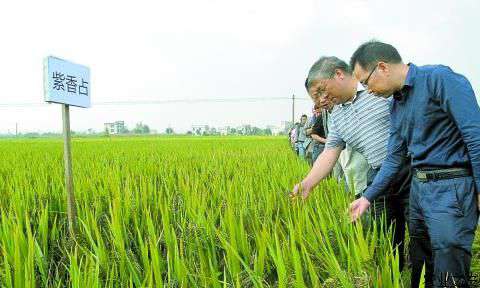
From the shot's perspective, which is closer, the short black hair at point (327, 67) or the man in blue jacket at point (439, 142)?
the man in blue jacket at point (439, 142)

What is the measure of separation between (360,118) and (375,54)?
596mm

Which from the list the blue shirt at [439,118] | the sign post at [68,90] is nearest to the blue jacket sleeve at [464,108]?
the blue shirt at [439,118]

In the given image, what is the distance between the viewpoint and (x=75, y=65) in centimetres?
242

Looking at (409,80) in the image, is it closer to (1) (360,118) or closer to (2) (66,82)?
(1) (360,118)

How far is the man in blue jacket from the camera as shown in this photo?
1420 mm

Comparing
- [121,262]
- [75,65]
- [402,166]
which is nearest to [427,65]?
[402,166]

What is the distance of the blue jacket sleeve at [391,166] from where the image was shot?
1.81m

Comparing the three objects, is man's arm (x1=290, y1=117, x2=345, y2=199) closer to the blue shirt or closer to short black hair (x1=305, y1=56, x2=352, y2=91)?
short black hair (x1=305, y1=56, x2=352, y2=91)

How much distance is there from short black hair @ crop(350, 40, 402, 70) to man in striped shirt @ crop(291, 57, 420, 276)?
1.24 ft

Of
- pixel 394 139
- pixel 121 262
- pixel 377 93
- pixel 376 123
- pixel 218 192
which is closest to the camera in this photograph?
pixel 121 262

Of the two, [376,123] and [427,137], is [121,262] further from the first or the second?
[376,123]

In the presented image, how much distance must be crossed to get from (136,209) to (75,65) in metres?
0.88

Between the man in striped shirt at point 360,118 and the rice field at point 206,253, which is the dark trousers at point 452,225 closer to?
the rice field at point 206,253

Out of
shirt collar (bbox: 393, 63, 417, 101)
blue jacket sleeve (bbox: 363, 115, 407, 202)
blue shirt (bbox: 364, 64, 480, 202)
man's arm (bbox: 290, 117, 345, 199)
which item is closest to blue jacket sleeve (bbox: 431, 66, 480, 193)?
blue shirt (bbox: 364, 64, 480, 202)
